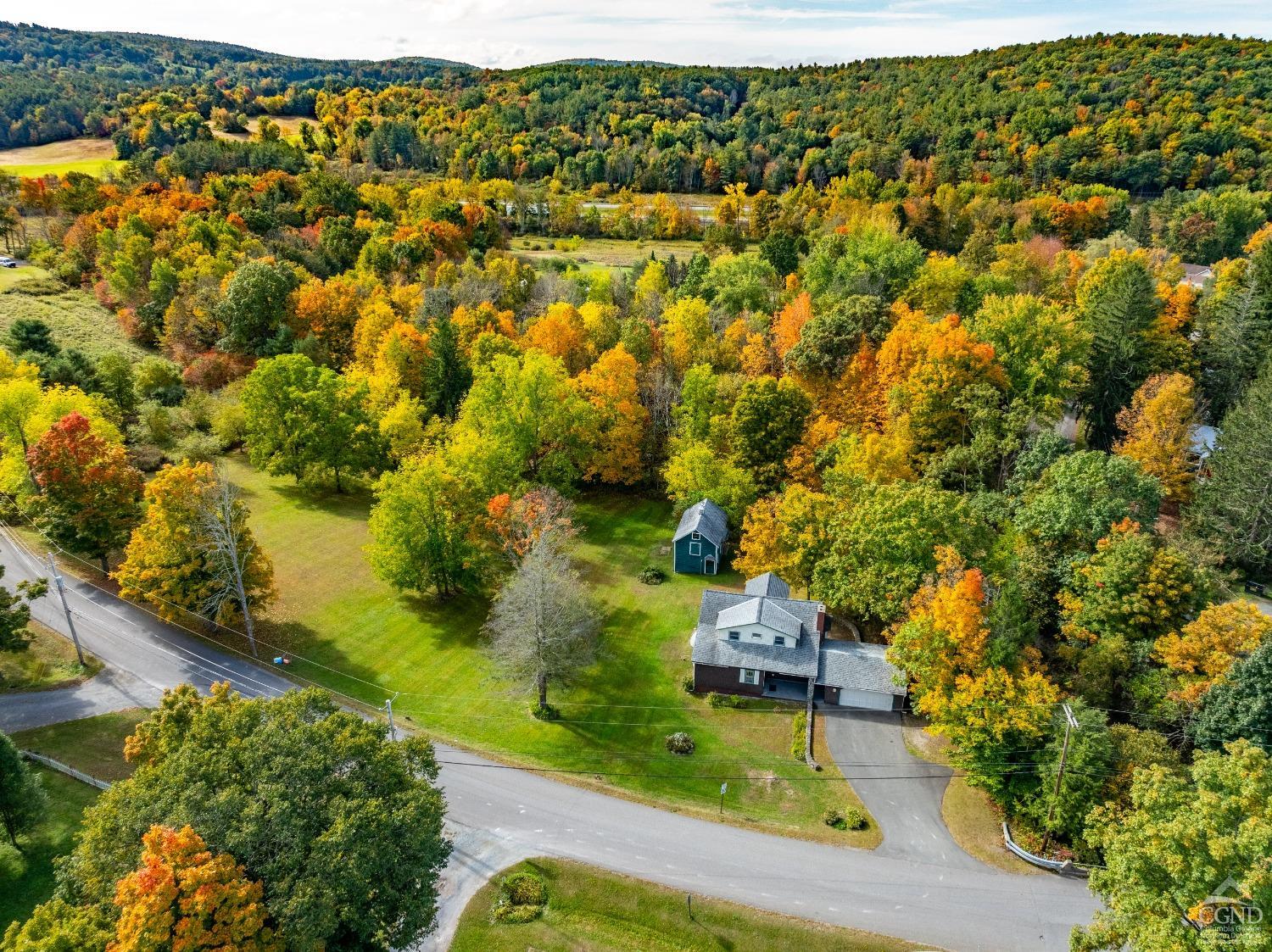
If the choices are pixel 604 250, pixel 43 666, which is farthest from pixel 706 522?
pixel 604 250

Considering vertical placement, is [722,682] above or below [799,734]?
above

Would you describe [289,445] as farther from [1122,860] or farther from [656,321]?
[1122,860]

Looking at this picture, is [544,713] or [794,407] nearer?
[544,713]

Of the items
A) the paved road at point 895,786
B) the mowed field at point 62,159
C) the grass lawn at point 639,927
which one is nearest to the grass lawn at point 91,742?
the grass lawn at point 639,927

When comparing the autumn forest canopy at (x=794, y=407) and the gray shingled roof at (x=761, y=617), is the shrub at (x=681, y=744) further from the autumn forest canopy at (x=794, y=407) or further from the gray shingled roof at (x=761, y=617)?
the autumn forest canopy at (x=794, y=407)

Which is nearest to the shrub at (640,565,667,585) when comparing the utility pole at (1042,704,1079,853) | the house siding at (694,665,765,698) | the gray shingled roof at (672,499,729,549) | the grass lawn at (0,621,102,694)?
the gray shingled roof at (672,499,729,549)

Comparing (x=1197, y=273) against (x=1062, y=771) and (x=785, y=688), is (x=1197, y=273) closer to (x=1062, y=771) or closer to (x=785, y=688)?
(x=785, y=688)

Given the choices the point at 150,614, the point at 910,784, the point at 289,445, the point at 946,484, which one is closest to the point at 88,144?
the point at 289,445
